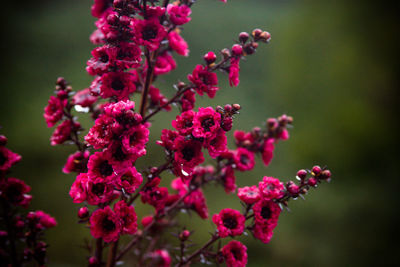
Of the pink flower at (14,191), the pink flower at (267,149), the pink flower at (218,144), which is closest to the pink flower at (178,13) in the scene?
the pink flower at (218,144)

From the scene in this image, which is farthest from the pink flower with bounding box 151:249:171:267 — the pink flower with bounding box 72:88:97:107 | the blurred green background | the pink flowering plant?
the blurred green background

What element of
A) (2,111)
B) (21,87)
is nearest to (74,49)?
(21,87)

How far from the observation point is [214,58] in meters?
0.51

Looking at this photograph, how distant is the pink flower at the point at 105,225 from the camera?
438 millimetres

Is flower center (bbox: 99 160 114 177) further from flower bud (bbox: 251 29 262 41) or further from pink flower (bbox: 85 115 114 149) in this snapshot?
flower bud (bbox: 251 29 262 41)

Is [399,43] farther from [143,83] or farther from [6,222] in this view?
Result: [6,222]

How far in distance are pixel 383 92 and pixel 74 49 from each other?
6.37 ft

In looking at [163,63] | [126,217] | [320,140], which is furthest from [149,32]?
[320,140]

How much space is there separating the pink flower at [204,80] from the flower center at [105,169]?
201 mm

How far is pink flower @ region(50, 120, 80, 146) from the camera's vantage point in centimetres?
54

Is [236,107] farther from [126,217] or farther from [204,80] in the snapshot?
[126,217]

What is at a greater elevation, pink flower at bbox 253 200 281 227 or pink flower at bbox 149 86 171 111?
pink flower at bbox 149 86 171 111

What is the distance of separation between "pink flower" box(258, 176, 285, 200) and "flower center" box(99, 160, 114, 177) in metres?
0.25

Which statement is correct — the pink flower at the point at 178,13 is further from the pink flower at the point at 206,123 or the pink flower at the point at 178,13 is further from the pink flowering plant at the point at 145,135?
the pink flower at the point at 206,123
